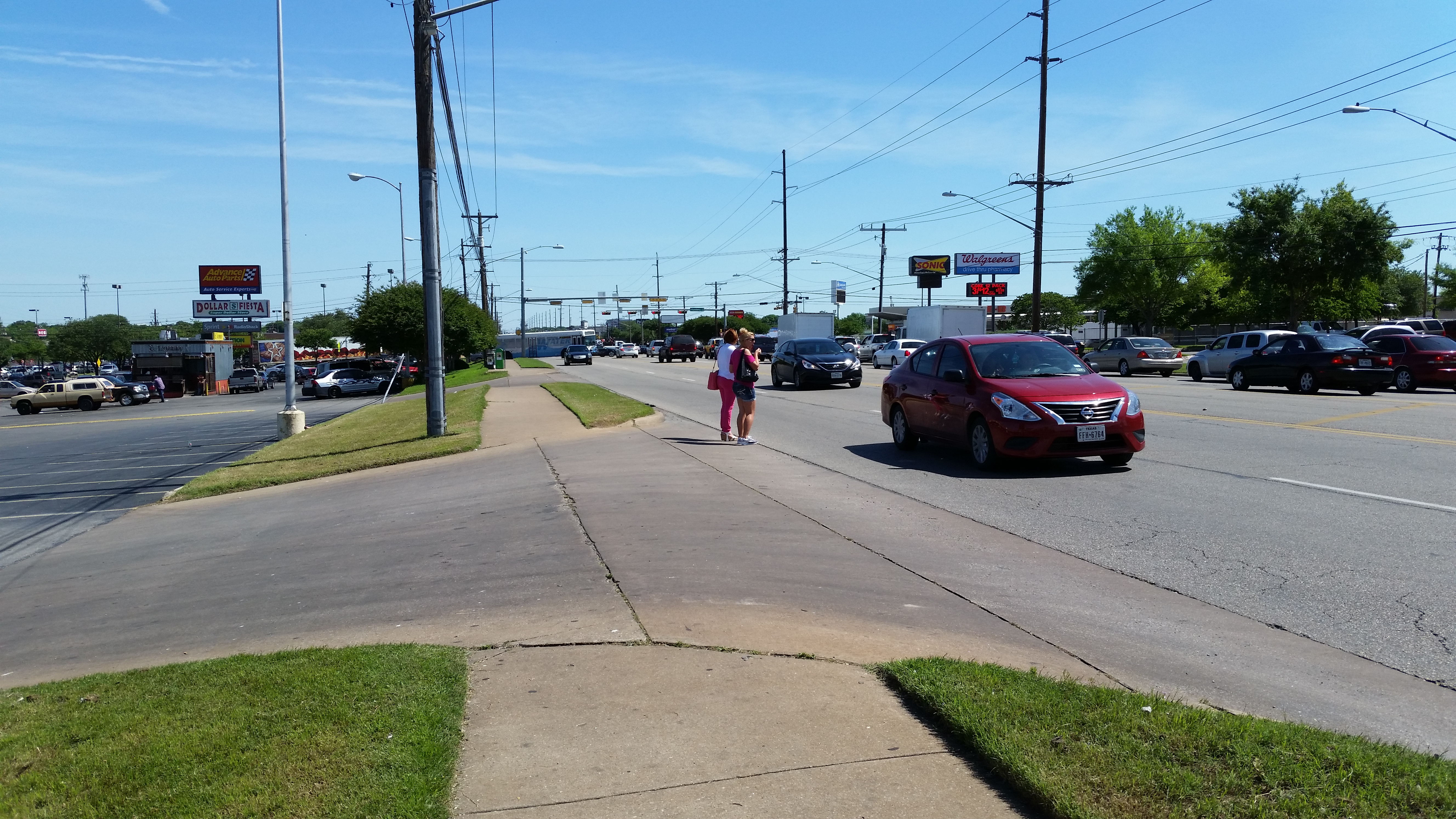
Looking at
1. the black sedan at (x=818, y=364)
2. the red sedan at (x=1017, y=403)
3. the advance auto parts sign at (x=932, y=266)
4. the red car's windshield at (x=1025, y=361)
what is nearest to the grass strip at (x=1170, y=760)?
the red sedan at (x=1017, y=403)

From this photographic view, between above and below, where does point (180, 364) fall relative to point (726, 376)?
below

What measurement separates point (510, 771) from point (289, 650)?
8.06ft

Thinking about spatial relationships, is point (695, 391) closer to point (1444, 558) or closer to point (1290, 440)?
point (1290, 440)

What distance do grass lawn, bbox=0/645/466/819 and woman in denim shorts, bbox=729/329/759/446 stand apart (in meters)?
10.3

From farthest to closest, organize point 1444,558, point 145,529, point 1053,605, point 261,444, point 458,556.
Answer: point 261,444 < point 145,529 < point 458,556 < point 1444,558 < point 1053,605

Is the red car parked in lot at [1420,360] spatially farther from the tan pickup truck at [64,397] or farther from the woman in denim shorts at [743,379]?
the tan pickup truck at [64,397]

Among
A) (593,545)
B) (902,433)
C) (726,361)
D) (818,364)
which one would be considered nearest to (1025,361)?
(902,433)

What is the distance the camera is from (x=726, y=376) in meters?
15.7

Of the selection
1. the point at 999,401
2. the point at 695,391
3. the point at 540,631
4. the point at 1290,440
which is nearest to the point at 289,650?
the point at 540,631

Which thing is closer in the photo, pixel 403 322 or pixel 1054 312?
pixel 403 322

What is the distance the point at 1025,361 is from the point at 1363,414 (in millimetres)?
8667

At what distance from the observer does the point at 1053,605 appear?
6.29 metres

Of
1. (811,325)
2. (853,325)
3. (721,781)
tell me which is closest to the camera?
(721,781)

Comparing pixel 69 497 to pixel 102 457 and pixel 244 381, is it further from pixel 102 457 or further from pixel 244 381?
pixel 244 381
